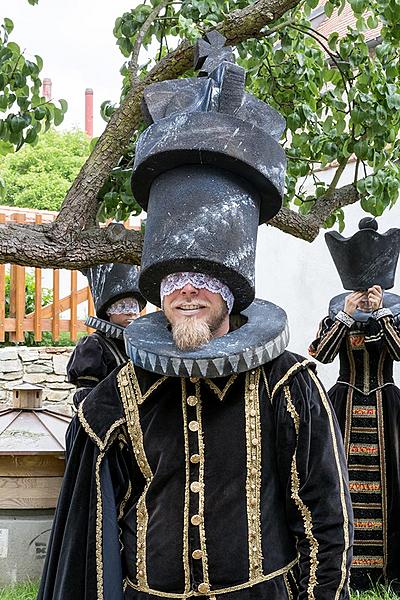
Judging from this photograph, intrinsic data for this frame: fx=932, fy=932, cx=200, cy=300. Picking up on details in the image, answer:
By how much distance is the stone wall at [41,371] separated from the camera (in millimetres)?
8719

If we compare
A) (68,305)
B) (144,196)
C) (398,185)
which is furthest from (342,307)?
(68,305)

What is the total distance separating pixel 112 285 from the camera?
510 centimetres

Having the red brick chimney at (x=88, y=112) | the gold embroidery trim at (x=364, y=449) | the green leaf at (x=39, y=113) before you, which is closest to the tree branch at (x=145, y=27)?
the green leaf at (x=39, y=113)

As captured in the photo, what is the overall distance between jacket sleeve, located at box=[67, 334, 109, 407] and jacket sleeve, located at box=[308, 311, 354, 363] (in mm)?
1130

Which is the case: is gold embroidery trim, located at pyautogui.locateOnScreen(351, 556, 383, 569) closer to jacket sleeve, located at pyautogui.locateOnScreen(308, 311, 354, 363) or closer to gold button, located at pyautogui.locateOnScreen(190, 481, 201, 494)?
jacket sleeve, located at pyautogui.locateOnScreen(308, 311, 354, 363)

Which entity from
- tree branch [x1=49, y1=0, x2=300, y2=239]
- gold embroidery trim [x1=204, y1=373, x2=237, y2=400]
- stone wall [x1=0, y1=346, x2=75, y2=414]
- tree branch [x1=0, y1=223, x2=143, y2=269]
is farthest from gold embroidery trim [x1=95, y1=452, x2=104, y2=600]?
stone wall [x1=0, y1=346, x2=75, y2=414]

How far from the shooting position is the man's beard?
2457mm

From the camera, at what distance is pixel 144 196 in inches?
110

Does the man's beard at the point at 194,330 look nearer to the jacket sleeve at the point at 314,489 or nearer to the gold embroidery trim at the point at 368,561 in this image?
the jacket sleeve at the point at 314,489

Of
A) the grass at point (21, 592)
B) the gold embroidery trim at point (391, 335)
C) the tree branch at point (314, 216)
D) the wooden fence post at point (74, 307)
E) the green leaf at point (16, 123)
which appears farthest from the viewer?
the wooden fence post at point (74, 307)

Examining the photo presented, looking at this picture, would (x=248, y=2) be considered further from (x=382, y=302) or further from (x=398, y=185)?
(x=382, y=302)

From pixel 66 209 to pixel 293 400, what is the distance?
160 cm

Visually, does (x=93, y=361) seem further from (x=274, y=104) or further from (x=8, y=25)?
(x=8, y=25)

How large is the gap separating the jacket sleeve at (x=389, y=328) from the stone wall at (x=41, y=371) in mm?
4528
